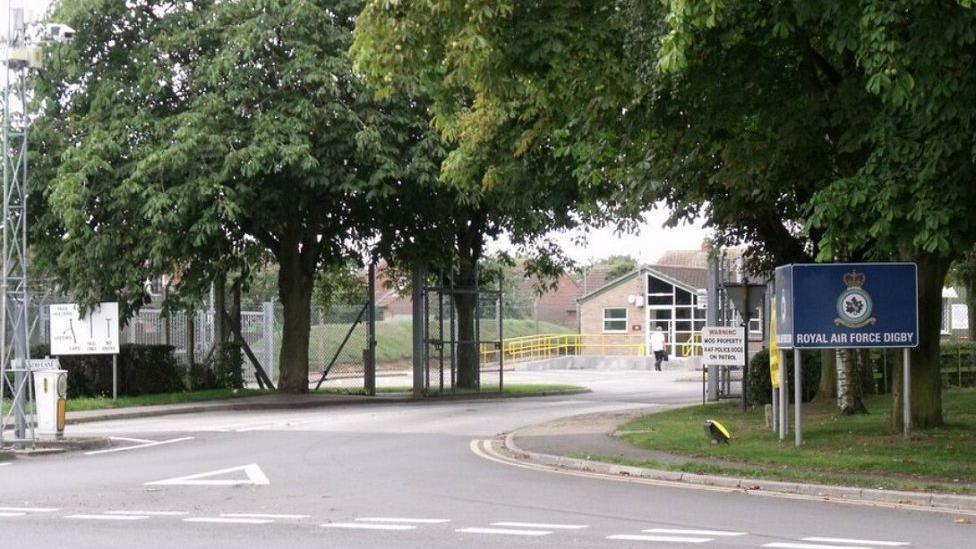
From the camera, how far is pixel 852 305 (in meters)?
17.0

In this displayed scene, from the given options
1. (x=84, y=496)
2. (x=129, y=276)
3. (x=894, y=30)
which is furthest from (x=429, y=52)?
(x=129, y=276)

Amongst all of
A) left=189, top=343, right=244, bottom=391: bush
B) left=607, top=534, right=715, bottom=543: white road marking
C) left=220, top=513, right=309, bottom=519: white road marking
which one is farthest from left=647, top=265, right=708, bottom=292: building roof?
left=607, top=534, right=715, bottom=543: white road marking

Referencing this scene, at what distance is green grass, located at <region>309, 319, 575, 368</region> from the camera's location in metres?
45.5

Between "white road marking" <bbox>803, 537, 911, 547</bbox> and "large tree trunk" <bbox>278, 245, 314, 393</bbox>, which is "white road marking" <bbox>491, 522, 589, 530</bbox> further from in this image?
"large tree trunk" <bbox>278, 245, 314, 393</bbox>

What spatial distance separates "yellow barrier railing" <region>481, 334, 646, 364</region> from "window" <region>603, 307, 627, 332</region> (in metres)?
0.50

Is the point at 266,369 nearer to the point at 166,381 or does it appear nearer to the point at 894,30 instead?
the point at 166,381

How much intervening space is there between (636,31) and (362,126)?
13.5 meters

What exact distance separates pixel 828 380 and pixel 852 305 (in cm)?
963

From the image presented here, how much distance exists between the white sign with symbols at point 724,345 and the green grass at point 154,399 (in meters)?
13.5

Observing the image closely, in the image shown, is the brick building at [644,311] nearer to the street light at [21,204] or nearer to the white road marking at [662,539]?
the street light at [21,204]

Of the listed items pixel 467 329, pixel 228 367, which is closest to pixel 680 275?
pixel 467 329

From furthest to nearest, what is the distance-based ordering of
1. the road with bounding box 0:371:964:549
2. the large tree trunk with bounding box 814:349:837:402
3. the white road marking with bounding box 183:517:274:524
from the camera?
the large tree trunk with bounding box 814:349:837:402 → the white road marking with bounding box 183:517:274:524 → the road with bounding box 0:371:964:549

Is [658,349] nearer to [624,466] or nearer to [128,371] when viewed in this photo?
[128,371]

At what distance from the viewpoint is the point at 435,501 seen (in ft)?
42.9
